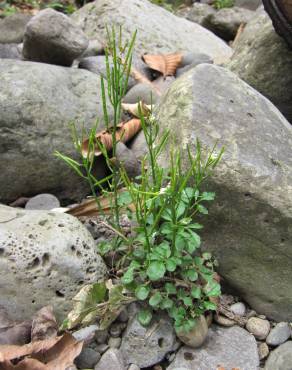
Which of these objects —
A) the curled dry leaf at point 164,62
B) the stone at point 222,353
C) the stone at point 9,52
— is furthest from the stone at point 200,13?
the stone at point 222,353

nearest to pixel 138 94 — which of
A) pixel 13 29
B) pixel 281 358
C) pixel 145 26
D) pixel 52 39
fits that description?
pixel 52 39

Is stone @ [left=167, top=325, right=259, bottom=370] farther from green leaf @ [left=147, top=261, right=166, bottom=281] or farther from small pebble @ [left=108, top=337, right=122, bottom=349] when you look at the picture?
green leaf @ [left=147, top=261, right=166, bottom=281]

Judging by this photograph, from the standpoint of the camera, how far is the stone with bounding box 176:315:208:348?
2.17 m

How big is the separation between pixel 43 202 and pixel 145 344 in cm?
107

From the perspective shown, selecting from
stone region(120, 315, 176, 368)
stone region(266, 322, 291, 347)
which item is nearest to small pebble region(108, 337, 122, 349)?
stone region(120, 315, 176, 368)

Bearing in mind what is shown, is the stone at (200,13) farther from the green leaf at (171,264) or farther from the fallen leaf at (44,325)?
the fallen leaf at (44,325)

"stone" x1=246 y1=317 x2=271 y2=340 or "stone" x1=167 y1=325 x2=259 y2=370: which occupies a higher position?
"stone" x1=246 y1=317 x2=271 y2=340

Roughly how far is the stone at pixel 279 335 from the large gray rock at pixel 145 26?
2808 mm

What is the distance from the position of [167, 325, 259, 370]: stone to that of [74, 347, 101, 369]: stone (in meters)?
0.30

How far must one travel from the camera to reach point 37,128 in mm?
2877

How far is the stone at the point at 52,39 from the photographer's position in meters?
3.40

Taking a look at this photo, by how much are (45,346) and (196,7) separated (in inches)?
225

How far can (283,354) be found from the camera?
2195 millimetres

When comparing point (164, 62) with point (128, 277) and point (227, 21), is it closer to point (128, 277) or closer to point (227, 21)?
point (227, 21)
